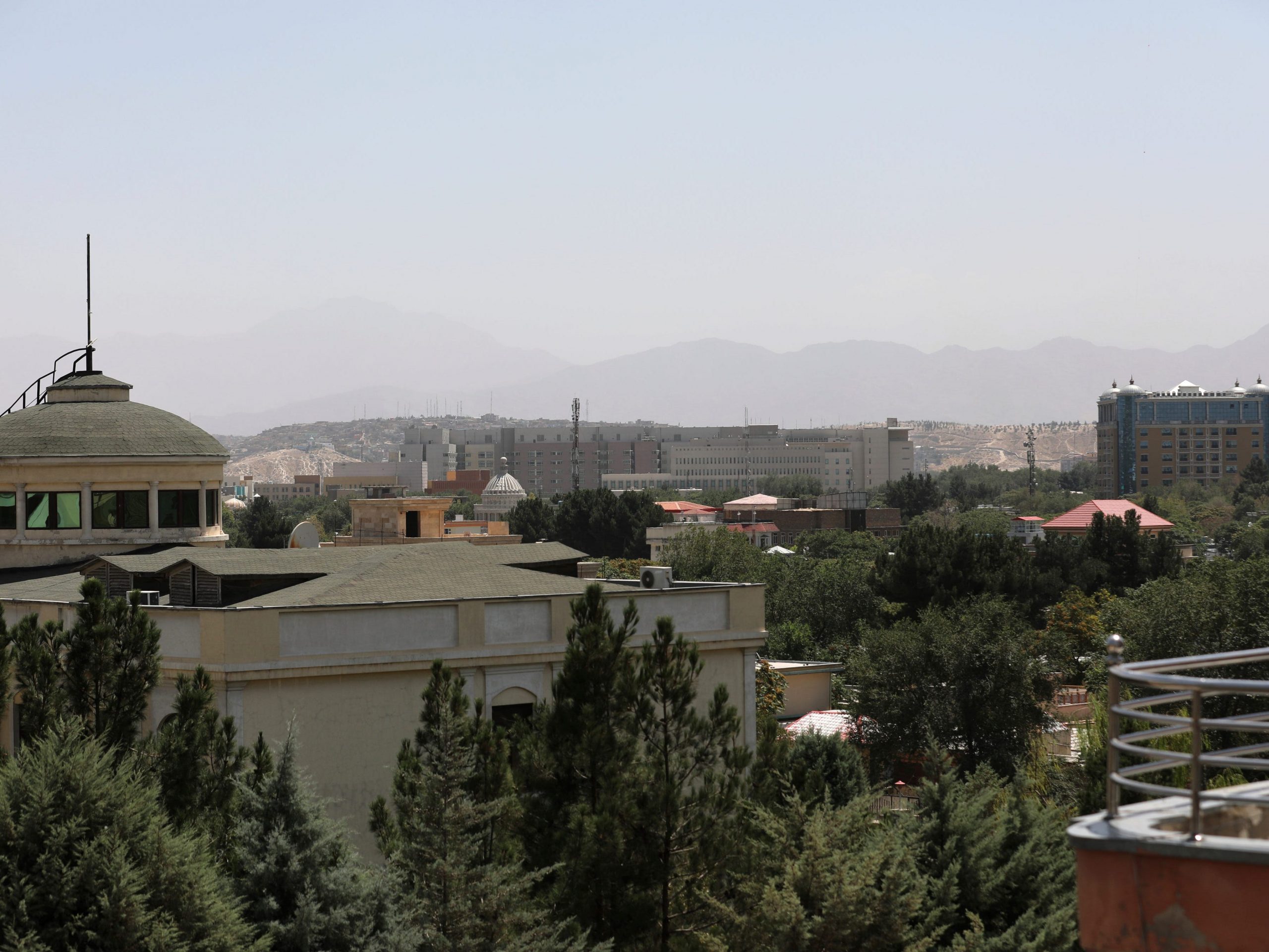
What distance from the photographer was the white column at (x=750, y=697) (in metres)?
27.2

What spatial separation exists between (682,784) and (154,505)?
19.6m

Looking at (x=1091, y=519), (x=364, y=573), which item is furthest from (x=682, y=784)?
(x=1091, y=519)

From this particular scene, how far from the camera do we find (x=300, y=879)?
1538 cm

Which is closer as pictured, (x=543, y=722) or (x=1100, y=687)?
(x=543, y=722)

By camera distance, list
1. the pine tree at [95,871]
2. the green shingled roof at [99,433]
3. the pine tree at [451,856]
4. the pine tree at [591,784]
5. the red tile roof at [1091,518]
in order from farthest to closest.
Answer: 1. the red tile roof at [1091,518]
2. the green shingled roof at [99,433]
3. the pine tree at [591,784]
4. the pine tree at [451,856]
5. the pine tree at [95,871]

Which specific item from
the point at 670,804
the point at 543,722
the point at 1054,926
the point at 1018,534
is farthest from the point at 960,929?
the point at 1018,534

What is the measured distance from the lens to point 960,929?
18.1 metres

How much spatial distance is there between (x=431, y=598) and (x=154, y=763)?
366 inches

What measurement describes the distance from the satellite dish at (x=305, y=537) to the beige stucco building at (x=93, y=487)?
4253 millimetres

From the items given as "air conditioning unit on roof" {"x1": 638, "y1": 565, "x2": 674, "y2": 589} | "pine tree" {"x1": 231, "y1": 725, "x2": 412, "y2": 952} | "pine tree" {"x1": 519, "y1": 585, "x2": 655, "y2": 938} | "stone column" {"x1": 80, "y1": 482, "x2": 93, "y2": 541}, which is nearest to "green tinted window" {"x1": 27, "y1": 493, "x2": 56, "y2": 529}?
"stone column" {"x1": 80, "y1": 482, "x2": 93, "y2": 541}

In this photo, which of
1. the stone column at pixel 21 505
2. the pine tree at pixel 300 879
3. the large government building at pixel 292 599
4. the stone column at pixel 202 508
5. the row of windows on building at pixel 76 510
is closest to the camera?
the pine tree at pixel 300 879

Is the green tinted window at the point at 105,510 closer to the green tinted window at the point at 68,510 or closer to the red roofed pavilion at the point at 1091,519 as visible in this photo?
the green tinted window at the point at 68,510

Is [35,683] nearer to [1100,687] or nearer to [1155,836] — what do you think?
[1155,836]

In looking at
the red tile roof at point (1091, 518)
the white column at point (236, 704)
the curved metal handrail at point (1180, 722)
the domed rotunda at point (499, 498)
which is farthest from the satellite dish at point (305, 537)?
the domed rotunda at point (499, 498)
